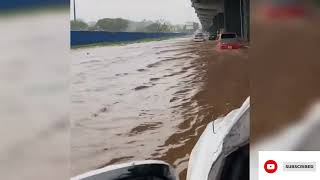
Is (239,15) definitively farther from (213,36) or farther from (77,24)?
(77,24)

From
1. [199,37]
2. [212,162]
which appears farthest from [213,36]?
[212,162]

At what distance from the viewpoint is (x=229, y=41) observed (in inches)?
81.2

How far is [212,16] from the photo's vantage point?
2051 mm

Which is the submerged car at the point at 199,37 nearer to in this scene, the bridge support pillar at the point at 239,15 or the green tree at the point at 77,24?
the bridge support pillar at the point at 239,15

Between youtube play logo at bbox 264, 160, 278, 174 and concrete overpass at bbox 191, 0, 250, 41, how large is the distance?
598 mm

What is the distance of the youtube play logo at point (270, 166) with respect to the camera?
2012 millimetres

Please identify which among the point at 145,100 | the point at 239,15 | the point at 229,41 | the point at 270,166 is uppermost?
the point at 239,15

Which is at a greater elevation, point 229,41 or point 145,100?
point 229,41

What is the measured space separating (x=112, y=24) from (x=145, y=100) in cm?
40

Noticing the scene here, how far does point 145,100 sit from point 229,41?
1.65 ft

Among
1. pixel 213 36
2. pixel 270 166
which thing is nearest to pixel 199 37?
pixel 213 36

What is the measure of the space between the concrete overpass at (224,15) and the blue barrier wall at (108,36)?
181 millimetres

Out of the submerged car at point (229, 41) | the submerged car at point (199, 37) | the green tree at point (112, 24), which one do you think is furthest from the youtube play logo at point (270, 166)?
the green tree at point (112, 24)

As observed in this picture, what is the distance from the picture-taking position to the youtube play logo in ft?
6.60
